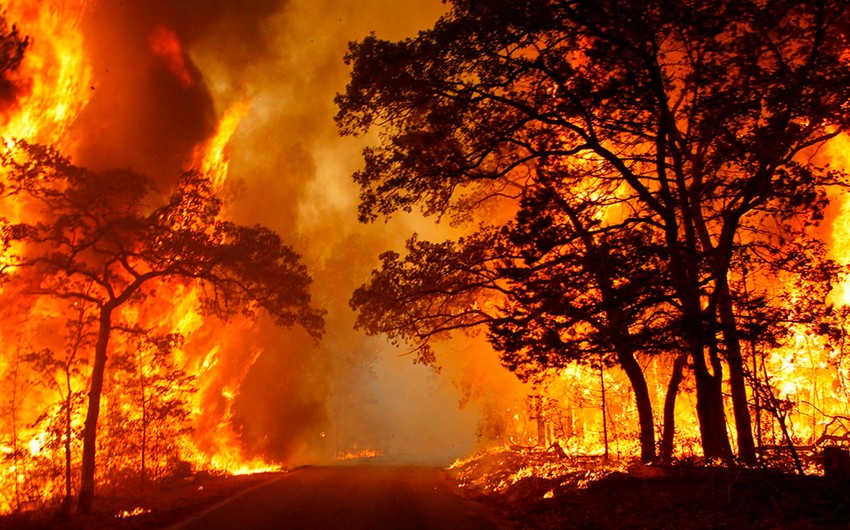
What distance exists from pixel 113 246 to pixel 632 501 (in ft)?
55.0

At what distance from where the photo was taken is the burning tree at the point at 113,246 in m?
15.9

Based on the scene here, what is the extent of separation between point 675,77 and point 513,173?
7.89 m

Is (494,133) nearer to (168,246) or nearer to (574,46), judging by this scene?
(574,46)

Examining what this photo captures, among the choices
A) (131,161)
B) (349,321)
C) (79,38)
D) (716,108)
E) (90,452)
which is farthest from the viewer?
(349,321)

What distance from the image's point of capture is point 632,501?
9.64 m

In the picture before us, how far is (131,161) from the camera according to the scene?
92.0 feet

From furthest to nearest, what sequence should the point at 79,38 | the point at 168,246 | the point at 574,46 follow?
the point at 79,38 → the point at 168,246 → the point at 574,46

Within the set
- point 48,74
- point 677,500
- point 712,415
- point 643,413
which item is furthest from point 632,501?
point 48,74

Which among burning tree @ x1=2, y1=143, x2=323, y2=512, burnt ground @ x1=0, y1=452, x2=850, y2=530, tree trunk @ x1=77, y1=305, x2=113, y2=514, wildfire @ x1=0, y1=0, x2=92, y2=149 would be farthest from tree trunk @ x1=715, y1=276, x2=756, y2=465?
wildfire @ x1=0, y1=0, x2=92, y2=149

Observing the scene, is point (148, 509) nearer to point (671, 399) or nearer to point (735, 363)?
point (671, 399)

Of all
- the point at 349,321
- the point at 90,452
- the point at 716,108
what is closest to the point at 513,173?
the point at 716,108

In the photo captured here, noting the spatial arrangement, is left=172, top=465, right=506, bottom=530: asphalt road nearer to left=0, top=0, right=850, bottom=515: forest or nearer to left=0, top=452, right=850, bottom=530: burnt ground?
left=0, top=452, right=850, bottom=530: burnt ground

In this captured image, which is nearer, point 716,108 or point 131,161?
point 716,108

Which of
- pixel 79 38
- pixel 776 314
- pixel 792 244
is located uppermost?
pixel 79 38
